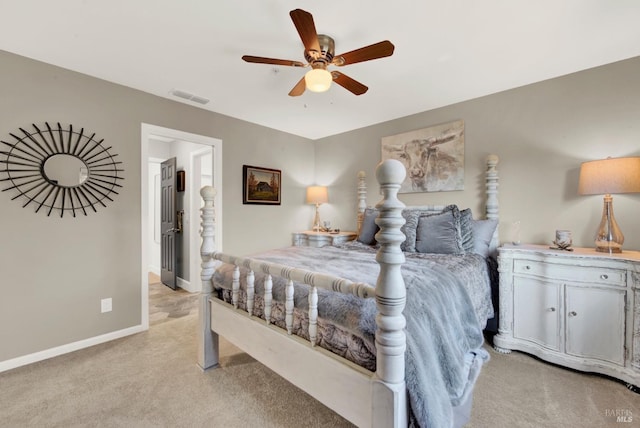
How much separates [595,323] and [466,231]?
→ 1079 mm

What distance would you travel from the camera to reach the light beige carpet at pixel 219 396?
1584 millimetres

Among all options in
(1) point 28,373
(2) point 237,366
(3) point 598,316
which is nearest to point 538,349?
(3) point 598,316

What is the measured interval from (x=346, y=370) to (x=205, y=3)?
2.20 metres

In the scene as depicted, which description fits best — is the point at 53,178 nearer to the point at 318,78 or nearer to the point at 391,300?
the point at 318,78

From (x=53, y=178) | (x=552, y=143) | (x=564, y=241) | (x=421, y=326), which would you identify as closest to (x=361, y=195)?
(x=552, y=143)

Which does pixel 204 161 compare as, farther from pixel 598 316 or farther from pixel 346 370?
pixel 598 316

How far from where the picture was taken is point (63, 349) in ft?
7.76

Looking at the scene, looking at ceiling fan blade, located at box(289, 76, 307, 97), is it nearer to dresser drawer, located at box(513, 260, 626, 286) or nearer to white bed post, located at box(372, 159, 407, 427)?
white bed post, located at box(372, 159, 407, 427)

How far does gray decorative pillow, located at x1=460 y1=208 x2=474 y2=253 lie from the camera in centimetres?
257

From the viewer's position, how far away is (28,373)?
81.8 inches

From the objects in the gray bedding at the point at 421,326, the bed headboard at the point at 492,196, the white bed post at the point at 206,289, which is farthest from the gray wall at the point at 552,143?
the white bed post at the point at 206,289

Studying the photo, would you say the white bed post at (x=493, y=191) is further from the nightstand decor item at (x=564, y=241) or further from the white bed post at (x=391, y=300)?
the white bed post at (x=391, y=300)

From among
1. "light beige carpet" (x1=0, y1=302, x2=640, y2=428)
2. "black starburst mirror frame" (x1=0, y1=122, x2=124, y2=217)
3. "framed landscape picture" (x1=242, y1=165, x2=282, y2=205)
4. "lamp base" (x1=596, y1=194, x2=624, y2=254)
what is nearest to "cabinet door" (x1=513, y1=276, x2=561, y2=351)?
"light beige carpet" (x1=0, y1=302, x2=640, y2=428)

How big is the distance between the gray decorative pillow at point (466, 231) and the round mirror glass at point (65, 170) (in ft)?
11.7
